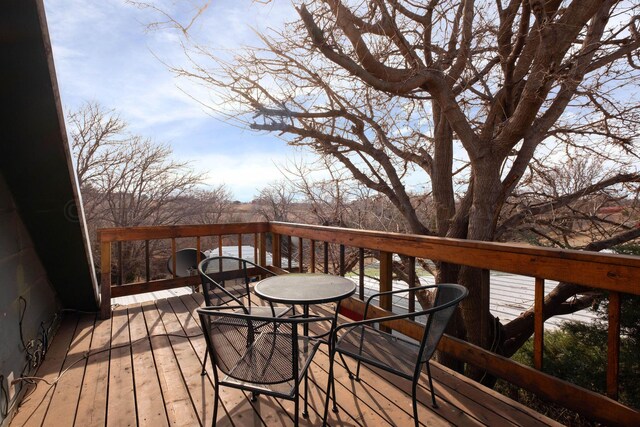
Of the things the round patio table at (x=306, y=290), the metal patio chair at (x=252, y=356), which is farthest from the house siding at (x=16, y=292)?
the round patio table at (x=306, y=290)

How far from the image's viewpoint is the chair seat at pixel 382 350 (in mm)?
1587

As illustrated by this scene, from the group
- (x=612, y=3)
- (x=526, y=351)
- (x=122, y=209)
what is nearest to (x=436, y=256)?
(x=612, y=3)

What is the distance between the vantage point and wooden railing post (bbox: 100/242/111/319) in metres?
3.25

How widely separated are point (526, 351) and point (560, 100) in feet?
14.0

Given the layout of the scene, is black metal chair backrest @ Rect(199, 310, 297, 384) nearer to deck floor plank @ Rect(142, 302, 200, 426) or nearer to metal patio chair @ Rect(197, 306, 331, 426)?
metal patio chair @ Rect(197, 306, 331, 426)

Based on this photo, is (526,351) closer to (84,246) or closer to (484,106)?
(484,106)

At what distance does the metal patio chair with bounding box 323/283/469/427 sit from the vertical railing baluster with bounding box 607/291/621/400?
57 centimetres

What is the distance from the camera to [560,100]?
3.80m

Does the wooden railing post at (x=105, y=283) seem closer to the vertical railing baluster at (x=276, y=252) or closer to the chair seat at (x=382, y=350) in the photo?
the vertical railing baluster at (x=276, y=252)

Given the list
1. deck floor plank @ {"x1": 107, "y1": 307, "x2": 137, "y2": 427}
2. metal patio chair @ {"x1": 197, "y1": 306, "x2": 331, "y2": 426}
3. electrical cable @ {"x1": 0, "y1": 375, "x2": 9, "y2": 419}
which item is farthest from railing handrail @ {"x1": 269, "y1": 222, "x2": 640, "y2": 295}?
electrical cable @ {"x1": 0, "y1": 375, "x2": 9, "y2": 419}

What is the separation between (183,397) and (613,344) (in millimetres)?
2114

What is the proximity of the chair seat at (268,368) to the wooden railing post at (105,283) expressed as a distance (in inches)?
94.5

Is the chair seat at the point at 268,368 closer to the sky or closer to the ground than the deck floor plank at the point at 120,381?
closer to the sky

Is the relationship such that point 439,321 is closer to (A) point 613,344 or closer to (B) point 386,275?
(A) point 613,344
